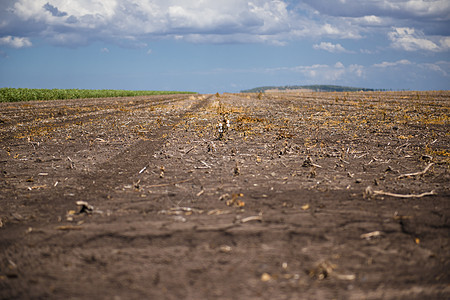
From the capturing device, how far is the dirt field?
8.85 ft

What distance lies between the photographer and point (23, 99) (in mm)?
36750

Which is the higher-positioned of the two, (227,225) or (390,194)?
(390,194)

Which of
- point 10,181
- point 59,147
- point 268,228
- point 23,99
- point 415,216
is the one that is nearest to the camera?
point 268,228

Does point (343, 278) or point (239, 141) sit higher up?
point (239, 141)

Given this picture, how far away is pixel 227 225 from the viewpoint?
12.4ft

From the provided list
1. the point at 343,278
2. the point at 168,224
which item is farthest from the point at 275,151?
the point at 343,278

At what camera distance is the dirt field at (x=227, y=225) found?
2.70m

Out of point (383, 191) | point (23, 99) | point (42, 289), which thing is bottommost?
point (42, 289)

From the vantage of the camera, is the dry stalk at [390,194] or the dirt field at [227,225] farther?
the dry stalk at [390,194]

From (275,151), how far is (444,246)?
5.25 metres

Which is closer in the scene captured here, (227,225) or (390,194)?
(227,225)

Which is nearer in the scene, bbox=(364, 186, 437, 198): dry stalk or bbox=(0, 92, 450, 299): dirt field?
bbox=(0, 92, 450, 299): dirt field

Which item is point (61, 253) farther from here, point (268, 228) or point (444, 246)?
point (444, 246)

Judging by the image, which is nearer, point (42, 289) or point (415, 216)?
point (42, 289)
